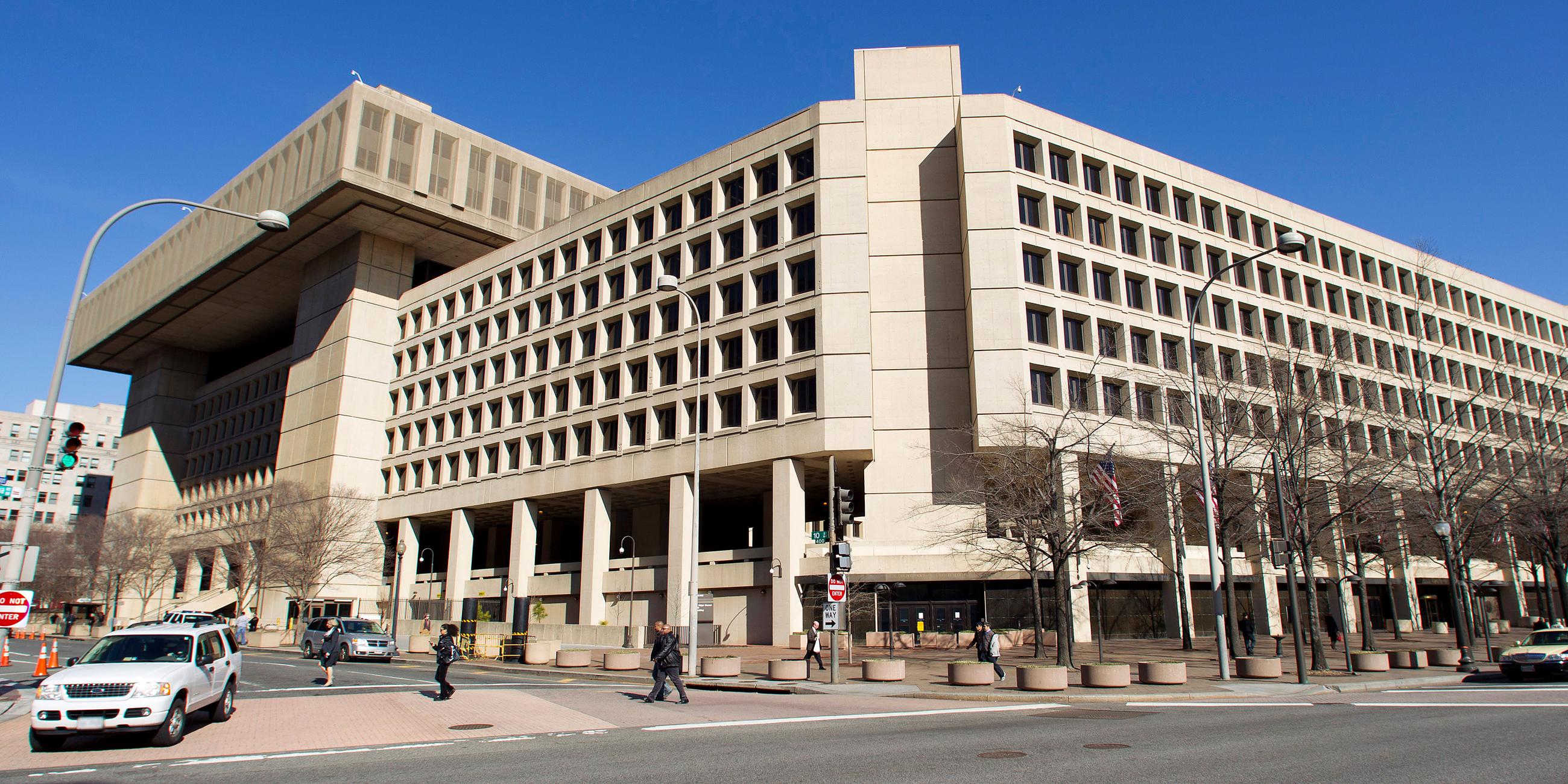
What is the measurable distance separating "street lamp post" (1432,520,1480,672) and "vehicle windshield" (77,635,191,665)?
31.8m

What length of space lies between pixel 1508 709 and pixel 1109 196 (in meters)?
36.5

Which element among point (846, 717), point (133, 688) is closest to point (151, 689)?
point (133, 688)

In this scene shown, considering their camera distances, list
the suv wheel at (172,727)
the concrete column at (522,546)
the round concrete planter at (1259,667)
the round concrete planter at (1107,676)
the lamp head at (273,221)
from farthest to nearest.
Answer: the concrete column at (522,546)
the round concrete planter at (1259,667)
the round concrete planter at (1107,676)
the lamp head at (273,221)
the suv wheel at (172,727)

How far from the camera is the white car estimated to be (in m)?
11.9

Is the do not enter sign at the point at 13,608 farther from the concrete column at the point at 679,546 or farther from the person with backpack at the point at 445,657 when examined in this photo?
the concrete column at the point at 679,546

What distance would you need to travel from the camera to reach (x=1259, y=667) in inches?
959

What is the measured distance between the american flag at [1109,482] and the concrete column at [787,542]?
15535 millimetres

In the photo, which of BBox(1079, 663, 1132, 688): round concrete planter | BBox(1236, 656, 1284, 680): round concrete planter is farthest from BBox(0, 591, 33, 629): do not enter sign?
BBox(1236, 656, 1284, 680): round concrete planter

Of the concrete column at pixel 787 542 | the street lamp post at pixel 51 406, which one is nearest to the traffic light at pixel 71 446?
the street lamp post at pixel 51 406

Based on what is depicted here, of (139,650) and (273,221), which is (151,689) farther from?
(273,221)

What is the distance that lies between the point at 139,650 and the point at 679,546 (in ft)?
111

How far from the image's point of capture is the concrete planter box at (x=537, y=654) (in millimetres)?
33969

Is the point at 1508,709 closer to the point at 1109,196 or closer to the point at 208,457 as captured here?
the point at 1109,196

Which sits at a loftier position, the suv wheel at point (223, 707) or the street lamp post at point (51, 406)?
the street lamp post at point (51, 406)
